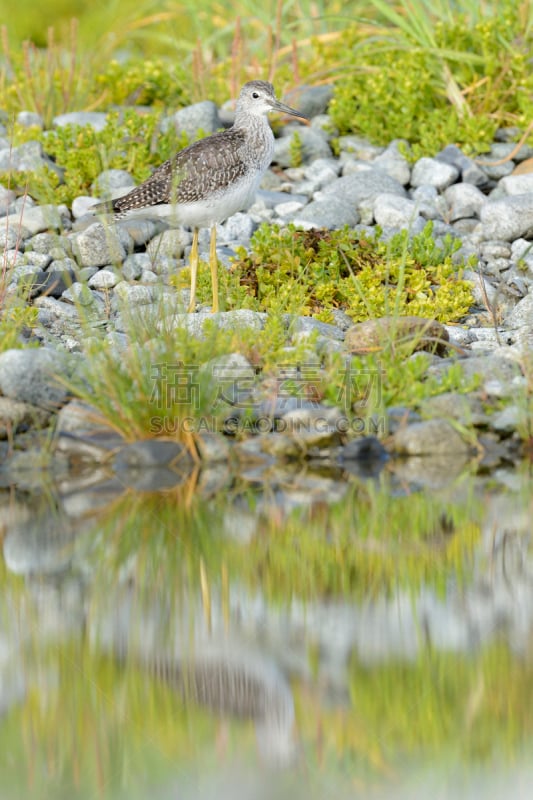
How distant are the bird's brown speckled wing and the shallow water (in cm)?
300

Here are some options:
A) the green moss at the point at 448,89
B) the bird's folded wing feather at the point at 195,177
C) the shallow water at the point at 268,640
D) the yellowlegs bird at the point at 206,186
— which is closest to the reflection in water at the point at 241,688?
the shallow water at the point at 268,640

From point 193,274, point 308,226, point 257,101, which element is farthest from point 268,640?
point 308,226

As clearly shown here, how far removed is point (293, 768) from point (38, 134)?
8.94m

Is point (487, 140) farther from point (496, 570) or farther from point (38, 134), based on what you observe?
point (496, 570)

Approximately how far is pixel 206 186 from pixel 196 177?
0.10 m

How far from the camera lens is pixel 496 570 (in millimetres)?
5316

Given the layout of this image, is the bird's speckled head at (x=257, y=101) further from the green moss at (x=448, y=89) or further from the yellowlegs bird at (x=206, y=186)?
the green moss at (x=448, y=89)

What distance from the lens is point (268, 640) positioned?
15.1 feet

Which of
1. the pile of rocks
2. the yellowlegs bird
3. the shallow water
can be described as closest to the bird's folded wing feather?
the yellowlegs bird

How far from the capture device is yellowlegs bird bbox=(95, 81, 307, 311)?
9039 mm

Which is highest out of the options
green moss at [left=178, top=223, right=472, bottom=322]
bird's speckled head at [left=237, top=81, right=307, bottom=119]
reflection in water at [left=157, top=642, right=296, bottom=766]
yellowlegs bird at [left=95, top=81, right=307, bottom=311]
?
bird's speckled head at [left=237, top=81, right=307, bottom=119]

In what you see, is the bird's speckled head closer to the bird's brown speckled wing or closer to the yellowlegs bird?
the yellowlegs bird

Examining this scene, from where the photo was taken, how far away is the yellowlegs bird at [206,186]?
9.04 metres

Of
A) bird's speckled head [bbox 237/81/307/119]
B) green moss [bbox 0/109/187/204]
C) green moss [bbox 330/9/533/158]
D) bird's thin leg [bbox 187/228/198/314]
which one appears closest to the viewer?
bird's thin leg [bbox 187/228/198/314]
